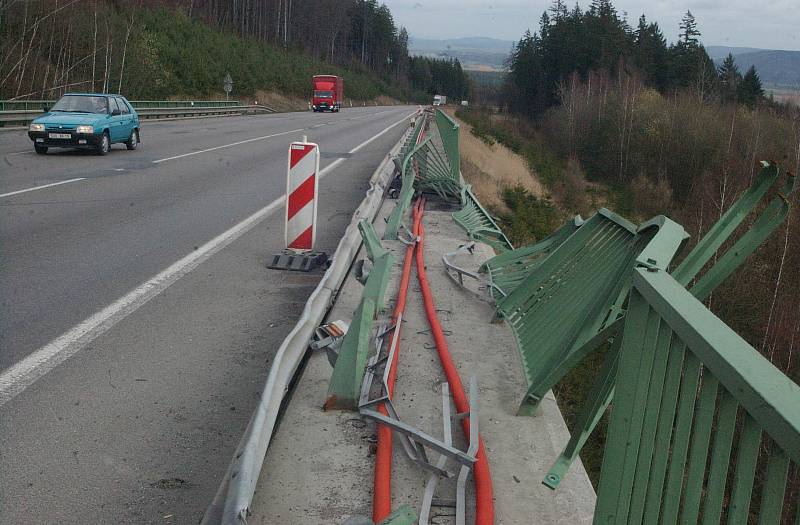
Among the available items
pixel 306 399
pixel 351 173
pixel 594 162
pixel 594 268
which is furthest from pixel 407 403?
pixel 594 162

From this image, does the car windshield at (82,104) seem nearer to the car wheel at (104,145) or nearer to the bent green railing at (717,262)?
the car wheel at (104,145)

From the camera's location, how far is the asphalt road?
3.96m

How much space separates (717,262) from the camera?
3717 millimetres

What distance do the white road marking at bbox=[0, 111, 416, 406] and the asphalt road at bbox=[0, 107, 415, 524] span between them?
0.06 ft

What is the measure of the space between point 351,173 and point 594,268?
13.2 m

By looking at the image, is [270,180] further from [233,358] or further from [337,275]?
[233,358]

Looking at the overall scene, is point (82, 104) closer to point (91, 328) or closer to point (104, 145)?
point (104, 145)

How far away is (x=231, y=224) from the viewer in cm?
1097

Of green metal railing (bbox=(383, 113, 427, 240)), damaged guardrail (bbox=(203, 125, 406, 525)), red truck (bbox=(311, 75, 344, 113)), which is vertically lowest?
damaged guardrail (bbox=(203, 125, 406, 525))

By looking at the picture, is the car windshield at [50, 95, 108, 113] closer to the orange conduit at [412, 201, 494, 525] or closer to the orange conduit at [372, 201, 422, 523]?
the orange conduit at [412, 201, 494, 525]

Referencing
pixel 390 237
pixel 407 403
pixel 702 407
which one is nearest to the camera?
pixel 702 407

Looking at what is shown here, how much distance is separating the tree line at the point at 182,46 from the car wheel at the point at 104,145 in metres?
14.7

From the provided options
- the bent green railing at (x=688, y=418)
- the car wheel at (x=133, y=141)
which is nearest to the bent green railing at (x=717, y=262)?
the bent green railing at (x=688, y=418)

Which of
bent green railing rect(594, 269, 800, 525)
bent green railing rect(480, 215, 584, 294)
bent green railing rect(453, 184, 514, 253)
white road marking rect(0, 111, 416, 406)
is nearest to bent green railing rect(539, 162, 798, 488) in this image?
bent green railing rect(594, 269, 800, 525)
